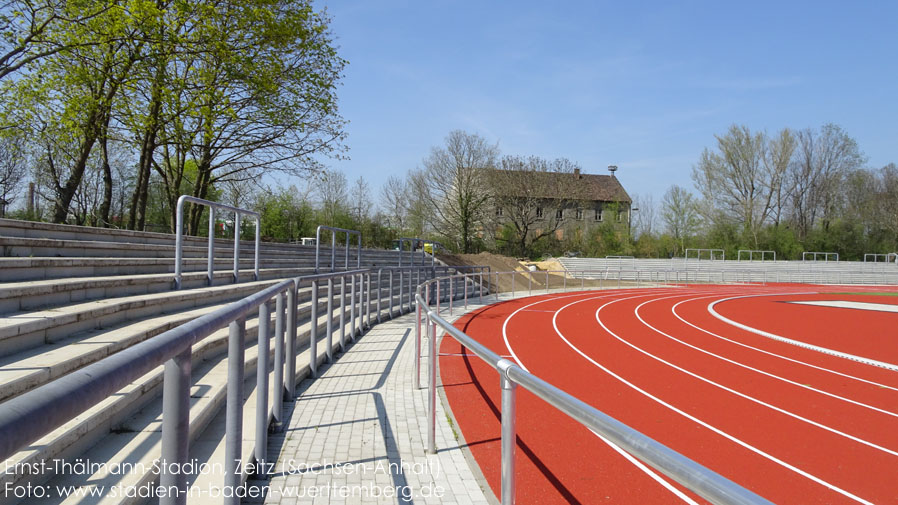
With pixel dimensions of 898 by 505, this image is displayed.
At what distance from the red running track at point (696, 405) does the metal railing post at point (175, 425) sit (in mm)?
2666

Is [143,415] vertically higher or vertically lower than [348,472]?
higher

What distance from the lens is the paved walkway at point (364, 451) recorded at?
345cm

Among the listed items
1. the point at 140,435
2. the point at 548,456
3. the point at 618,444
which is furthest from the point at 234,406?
the point at 548,456

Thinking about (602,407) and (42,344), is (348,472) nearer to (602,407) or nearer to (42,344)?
(42,344)

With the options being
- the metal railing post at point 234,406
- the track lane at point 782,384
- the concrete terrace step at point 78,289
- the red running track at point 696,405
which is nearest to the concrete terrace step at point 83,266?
the concrete terrace step at point 78,289

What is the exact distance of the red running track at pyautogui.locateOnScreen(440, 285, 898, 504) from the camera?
4312mm

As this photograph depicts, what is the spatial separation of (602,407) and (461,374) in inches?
80.3

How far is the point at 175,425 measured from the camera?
5.56ft

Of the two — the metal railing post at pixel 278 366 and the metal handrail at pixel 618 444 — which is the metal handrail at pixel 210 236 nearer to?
the metal railing post at pixel 278 366

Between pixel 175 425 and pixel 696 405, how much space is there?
6481 mm

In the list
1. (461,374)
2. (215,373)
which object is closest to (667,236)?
(461,374)

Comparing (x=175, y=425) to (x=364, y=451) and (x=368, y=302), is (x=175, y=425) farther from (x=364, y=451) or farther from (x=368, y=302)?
(x=368, y=302)

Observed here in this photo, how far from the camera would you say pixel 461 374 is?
760cm

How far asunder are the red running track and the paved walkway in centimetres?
38
